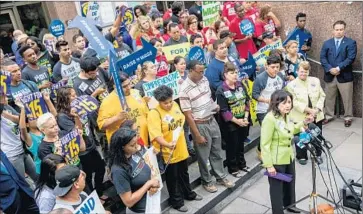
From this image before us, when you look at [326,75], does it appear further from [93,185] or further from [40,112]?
[40,112]

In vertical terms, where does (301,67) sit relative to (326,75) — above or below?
above

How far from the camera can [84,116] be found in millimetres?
3934

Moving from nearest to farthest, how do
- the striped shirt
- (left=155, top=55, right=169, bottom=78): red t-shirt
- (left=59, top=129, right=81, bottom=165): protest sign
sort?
(left=59, top=129, right=81, bottom=165): protest sign → the striped shirt → (left=155, top=55, right=169, bottom=78): red t-shirt

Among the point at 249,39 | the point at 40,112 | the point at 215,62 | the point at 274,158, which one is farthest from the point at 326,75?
the point at 40,112

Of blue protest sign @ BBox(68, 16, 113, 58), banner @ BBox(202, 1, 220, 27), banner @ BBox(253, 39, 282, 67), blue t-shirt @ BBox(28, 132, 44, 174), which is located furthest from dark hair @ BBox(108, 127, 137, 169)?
banner @ BBox(202, 1, 220, 27)

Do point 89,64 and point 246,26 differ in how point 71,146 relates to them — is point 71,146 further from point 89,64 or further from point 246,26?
point 246,26

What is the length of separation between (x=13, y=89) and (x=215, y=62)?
2.55 m

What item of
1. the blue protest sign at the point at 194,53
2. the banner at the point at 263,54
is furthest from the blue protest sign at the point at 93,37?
the banner at the point at 263,54

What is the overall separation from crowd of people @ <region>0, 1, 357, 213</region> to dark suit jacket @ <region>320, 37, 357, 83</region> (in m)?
1.07

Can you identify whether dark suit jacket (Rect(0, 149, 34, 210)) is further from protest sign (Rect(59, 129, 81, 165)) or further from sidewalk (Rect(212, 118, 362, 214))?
sidewalk (Rect(212, 118, 362, 214))

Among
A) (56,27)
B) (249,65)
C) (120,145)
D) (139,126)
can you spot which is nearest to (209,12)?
(249,65)

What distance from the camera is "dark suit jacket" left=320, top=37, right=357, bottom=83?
6348 millimetres

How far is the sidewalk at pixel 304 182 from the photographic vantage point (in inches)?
182

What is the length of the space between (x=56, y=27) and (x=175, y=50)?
8.49 feet
